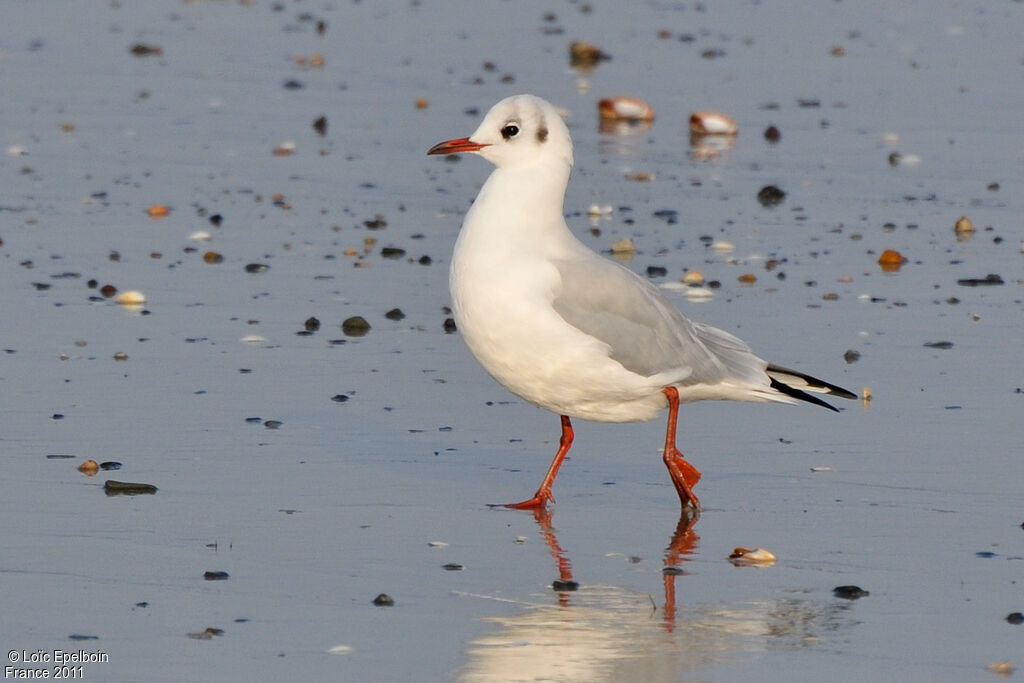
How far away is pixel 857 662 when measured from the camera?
5.08 m

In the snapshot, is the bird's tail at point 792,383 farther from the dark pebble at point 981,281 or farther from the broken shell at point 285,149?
the broken shell at point 285,149

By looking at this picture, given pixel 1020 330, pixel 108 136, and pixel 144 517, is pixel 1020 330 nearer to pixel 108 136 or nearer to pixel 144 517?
pixel 144 517

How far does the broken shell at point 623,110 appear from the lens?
14.6 meters

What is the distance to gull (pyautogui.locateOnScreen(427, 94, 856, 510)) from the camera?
21.8 feet

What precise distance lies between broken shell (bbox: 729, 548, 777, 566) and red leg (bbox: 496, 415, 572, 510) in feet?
2.88

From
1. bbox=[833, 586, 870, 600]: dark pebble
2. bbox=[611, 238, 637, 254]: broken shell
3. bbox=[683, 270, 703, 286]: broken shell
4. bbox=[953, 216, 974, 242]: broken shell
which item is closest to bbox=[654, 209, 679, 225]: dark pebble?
bbox=[611, 238, 637, 254]: broken shell

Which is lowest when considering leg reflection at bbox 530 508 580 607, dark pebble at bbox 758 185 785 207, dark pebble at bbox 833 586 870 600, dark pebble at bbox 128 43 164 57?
leg reflection at bbox 530 508 580 607

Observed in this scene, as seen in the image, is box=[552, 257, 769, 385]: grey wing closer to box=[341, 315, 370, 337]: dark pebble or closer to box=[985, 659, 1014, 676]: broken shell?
box=[985, 659, 1014, 676]: broken shell

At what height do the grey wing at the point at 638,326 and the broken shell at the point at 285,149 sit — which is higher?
the broken shell at the point at 285,149

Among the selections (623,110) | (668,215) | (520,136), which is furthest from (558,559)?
(623,110)

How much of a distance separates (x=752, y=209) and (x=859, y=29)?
25.9 ft

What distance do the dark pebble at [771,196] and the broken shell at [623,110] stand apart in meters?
2.65

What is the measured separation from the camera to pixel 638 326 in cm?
688

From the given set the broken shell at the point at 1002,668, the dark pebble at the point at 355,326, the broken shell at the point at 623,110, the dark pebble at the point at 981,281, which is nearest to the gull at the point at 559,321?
the broken shell at the point at 1002,668
